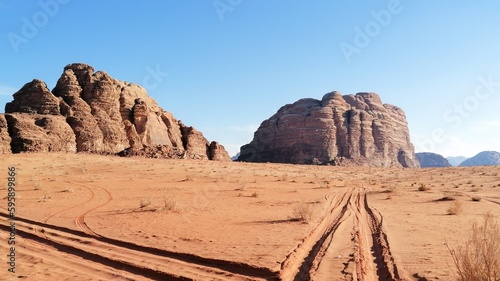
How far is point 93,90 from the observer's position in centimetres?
4706

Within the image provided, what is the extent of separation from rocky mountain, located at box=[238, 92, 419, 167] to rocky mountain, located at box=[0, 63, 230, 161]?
115 ft

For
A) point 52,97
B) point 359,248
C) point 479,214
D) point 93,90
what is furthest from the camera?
point 93,90

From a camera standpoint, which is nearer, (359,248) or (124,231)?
(359,248)

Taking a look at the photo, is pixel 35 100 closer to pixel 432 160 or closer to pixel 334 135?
pixel 334 135

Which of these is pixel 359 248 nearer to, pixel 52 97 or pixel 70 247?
pixel 70 247

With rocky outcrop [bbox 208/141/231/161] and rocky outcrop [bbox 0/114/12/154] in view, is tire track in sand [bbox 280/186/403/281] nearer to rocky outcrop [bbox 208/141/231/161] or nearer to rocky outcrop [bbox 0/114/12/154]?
rocky outcrop [bbox 0/114/12/154]

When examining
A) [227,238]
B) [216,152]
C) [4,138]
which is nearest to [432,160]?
[216,152]

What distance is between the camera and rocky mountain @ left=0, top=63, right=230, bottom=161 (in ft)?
117

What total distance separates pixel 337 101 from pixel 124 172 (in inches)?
3172

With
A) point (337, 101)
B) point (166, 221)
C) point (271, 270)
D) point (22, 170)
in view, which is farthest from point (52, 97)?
point (337, 101)

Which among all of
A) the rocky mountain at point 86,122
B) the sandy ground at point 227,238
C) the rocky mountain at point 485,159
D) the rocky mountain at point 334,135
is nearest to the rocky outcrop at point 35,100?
the rocky mountain at point 86,122

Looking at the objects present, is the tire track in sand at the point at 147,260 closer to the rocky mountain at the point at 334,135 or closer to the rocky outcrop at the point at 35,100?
the rocky outcrop at the point at 35,100

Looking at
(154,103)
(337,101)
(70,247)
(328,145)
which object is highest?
(337,101)

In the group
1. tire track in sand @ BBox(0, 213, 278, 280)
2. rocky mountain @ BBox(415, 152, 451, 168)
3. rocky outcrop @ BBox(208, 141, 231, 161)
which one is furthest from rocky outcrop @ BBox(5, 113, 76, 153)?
rocky mountain @ BBox(415, 152, 451, 168)
